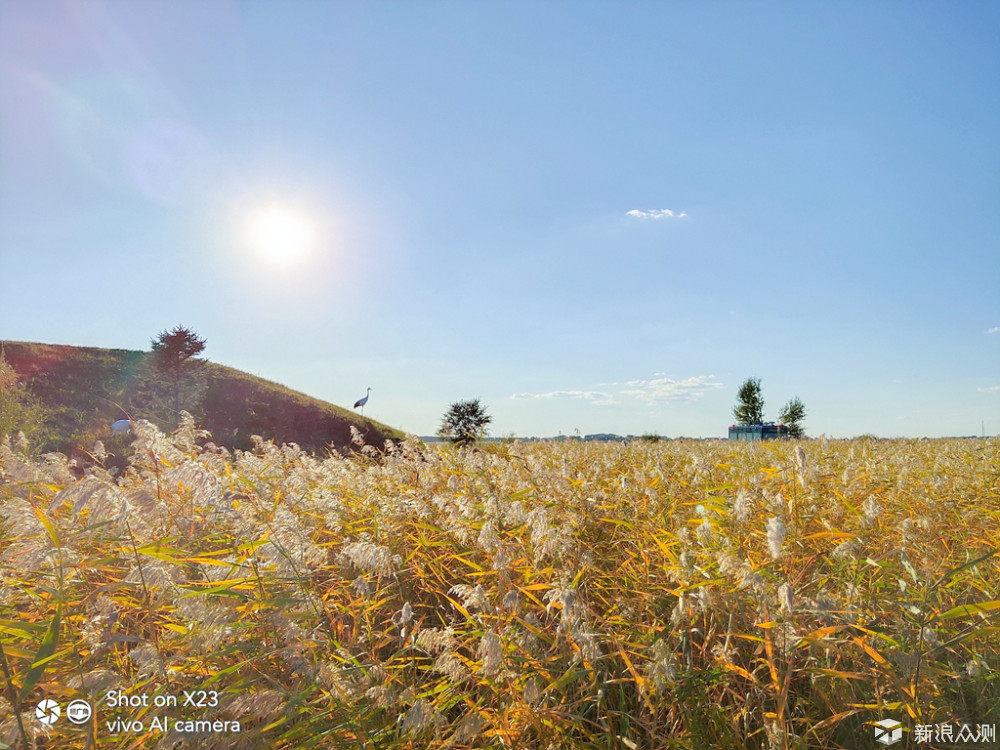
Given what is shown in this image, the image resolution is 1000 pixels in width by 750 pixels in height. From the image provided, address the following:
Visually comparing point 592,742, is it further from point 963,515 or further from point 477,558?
point 963,515

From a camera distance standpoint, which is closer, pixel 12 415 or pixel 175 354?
pixel 12 415

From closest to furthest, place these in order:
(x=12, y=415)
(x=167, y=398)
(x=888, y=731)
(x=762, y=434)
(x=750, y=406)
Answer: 1. (x=888, y=731)
2. (x=12, y=415)
3. (x=762, y=434)
4. (x=167, y=398)
5. (x=750, y=406)

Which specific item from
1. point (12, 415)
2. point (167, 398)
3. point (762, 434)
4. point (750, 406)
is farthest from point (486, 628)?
point (750, 406)

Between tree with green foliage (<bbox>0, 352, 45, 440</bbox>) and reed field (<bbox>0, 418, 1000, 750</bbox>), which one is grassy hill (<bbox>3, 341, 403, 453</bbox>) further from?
reed field (<bbox>0, 418, 1000, 750</bbox>)

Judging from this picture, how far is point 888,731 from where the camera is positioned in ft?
6.21

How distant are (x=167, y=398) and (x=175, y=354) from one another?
2.02 m

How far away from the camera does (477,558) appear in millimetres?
3010

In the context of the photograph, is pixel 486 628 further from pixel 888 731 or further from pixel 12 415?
pixel 12 415

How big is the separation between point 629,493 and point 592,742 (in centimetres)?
169

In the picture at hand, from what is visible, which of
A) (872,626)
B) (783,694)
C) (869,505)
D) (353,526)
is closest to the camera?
(783,694)

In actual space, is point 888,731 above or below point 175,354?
below

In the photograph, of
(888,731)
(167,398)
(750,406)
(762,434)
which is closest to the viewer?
(888,731)

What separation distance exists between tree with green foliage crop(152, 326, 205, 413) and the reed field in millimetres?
23594

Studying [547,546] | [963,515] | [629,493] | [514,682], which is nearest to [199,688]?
[514,682]
